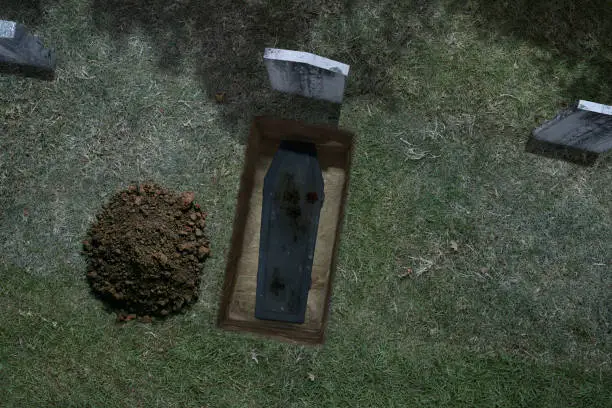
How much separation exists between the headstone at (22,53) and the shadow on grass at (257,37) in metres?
0.69

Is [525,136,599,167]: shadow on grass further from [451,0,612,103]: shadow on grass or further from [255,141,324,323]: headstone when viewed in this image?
[255,141,324,323]: headstone

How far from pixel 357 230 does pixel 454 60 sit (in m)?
2.26

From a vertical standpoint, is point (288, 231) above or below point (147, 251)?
above

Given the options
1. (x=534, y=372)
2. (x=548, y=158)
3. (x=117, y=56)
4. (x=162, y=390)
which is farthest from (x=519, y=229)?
(x=117, y=56)

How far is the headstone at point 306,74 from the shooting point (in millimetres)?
4957

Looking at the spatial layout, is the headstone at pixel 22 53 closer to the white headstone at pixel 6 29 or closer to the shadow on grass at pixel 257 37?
the white headstone at pixel 6 29

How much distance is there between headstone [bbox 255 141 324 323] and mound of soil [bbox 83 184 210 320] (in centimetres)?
78

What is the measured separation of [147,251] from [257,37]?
269 centimetres

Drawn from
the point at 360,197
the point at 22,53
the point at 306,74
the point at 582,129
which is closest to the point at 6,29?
the point at 22,53

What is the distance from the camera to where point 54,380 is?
5.32 metres

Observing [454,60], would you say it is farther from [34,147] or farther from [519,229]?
[34,147]

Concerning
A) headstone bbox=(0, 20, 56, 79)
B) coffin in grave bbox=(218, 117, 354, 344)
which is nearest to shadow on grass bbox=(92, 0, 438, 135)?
coffin in grave bbox=(218, 117, 354, 344)

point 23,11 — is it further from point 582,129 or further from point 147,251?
point 582,129

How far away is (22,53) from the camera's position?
18.5ft
